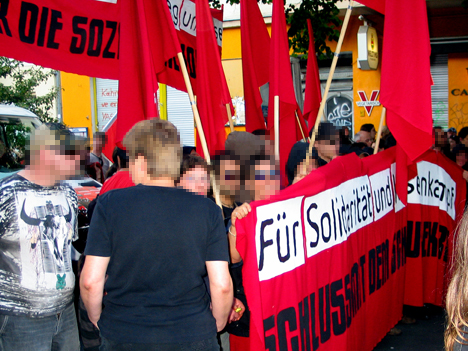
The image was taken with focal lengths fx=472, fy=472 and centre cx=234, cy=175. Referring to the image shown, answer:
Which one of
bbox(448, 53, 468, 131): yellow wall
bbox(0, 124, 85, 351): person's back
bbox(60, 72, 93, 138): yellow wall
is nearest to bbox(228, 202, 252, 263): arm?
bbox(0, 124, 85, 351): person's back

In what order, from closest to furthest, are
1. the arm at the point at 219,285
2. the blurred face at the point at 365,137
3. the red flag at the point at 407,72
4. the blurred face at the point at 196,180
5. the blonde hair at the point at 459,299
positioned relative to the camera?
the blonde hair at the point at 459,299
the arm at the point at 219,285
the blurred face at the point at 196,180
the red flag at the point at 407,72
the blurred face at the point at 365,137

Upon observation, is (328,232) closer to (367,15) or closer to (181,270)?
(181,270)

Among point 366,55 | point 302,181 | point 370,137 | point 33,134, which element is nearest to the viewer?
point 33,134

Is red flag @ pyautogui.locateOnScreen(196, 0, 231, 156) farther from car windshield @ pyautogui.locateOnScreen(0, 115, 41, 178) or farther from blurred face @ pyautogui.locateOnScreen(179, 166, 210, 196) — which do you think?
car windshield @ pyautogui.locateOnScreen(0, 115, 41, 178)

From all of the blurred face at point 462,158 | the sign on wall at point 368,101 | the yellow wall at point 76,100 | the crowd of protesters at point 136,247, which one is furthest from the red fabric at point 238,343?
the yellow wall at point 76,100

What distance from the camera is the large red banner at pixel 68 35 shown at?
3.62 m

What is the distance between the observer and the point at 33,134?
8.93ft

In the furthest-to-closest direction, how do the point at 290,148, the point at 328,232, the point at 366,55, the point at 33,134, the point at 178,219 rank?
Answer: the point at 366,55, the point at 290,148, the point at 328,232, the point at 33,134, the point at 178,219

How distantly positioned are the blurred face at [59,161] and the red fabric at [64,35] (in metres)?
1.30

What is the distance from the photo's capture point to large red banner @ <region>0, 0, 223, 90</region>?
3.62 metres

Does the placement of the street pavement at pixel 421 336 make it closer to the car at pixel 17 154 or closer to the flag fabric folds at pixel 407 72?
the flag fabric folds at pixel 407 72

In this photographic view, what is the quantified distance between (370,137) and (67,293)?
7.38 meters

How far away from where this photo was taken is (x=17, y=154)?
22.9 feet

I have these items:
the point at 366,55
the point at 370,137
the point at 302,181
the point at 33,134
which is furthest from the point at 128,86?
the point at 366,55
